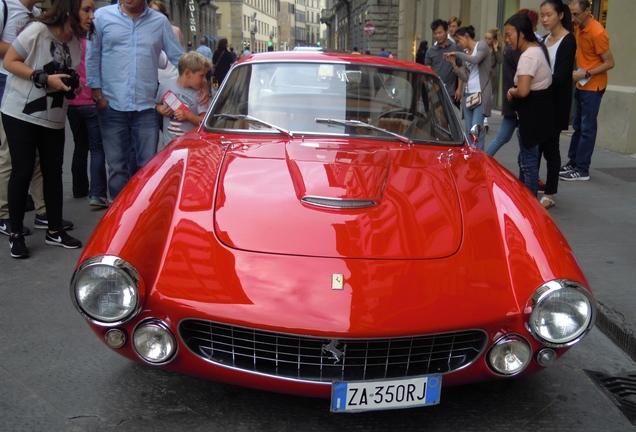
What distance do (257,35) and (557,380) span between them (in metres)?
102

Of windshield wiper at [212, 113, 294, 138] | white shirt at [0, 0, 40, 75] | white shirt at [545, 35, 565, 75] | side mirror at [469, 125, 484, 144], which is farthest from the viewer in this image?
white shirt at [545, 35, 565, 75]

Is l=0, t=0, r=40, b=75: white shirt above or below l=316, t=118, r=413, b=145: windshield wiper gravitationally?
above

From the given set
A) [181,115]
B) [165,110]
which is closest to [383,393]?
[181,115]

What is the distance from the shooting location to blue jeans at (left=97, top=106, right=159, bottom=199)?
5.80 meters

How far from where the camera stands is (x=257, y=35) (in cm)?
10044

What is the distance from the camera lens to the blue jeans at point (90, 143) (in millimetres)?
6352

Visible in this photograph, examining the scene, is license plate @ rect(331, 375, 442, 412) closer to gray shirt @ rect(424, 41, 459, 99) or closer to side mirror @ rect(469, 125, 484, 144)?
side mirror @ rect(469, 125, 484, 144)

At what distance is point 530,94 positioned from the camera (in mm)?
6062

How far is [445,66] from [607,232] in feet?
16.1

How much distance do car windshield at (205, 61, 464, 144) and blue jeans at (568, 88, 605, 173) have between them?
13.7ft

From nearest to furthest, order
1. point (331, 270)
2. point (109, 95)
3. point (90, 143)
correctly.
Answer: point (331, 270)
point (109, 95)
point (90, 143)

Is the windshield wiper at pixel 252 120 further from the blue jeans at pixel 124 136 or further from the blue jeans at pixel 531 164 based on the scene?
the blue jeans at pixel 531 164

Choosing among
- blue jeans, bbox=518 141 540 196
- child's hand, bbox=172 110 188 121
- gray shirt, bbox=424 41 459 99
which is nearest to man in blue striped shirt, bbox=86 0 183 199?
child's hand, bbox=172 110 188 121

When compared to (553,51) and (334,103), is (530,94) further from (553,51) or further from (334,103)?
(334,103)
